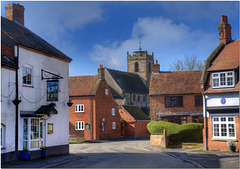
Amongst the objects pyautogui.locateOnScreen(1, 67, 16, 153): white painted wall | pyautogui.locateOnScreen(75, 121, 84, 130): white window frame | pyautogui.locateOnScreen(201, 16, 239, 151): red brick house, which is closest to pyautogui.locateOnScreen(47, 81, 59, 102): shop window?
pyautogui.locateOnScreen(1, 67, 16, 153): white painted wall

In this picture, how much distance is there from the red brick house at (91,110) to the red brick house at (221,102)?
898 inches

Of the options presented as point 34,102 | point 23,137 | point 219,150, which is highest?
point 34,102

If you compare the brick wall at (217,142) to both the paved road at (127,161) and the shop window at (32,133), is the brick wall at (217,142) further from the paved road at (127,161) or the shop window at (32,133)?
the shop window at (32,133)

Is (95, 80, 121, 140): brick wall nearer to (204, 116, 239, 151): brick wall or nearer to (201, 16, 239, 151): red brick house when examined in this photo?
(204, 116, 239, 151): brick wall

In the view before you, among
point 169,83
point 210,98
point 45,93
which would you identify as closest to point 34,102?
point 45,93

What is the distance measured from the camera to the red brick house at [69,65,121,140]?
4744cm

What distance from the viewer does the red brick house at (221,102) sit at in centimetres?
2594

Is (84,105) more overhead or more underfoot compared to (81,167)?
more overhead

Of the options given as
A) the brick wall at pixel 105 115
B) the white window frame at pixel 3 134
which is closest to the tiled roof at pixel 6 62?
the white window frame at pixel 3 134

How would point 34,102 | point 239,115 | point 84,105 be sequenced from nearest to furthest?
point 34,102 → point 239,115 → point 84,105

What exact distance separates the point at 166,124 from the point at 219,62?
A: 34.4 ft

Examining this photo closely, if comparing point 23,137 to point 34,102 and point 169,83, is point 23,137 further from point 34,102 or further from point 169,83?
point 169,83

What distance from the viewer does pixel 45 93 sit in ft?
77.6

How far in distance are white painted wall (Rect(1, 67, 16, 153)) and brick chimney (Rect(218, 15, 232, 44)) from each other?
69.6 feet
